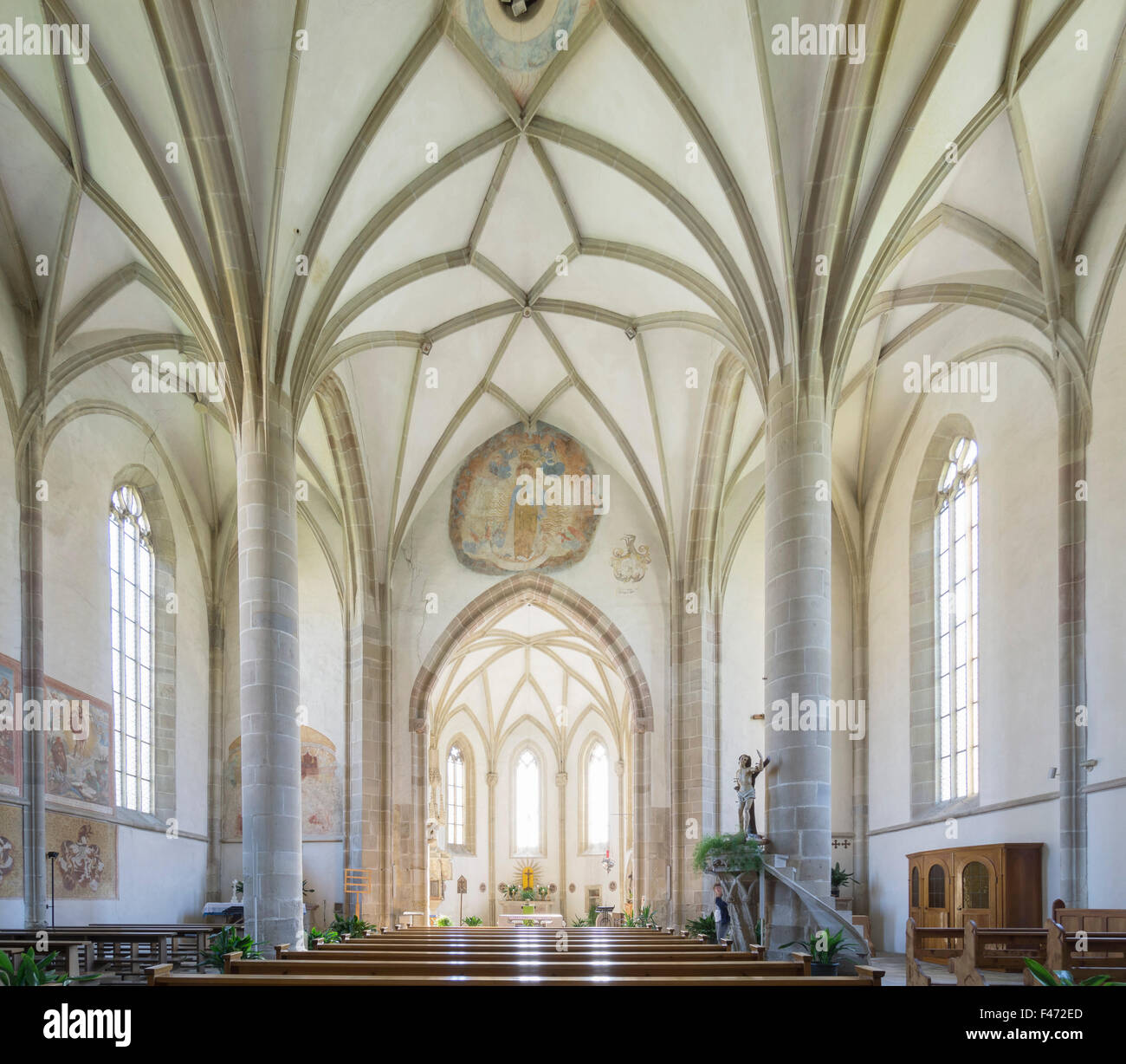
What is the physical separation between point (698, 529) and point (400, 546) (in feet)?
21.4

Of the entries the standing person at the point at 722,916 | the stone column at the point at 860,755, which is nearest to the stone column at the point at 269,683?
the standing person at the point at 722,916

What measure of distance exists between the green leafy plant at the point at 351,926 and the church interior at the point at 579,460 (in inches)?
7.0

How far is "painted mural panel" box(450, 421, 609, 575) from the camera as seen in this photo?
23.7m

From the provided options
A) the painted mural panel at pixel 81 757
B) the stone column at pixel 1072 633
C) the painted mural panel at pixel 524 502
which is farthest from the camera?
the painted mural panel at pixel 524 502

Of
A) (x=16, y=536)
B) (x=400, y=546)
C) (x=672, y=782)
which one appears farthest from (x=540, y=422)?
(x=16, y=536)

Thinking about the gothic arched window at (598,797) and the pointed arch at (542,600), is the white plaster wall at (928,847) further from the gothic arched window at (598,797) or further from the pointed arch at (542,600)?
the gothic arched window at (598,797)

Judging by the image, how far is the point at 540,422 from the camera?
78.5 ft

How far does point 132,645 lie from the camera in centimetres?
2006

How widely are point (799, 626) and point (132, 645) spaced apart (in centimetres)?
1338

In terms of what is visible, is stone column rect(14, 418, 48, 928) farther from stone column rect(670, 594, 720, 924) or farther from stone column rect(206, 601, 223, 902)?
stone column rect(670, 594, 720, 924)

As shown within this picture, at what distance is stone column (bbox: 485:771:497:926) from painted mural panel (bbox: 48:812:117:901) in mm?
21690

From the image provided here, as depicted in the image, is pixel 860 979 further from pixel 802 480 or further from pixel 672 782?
pixel 672 782

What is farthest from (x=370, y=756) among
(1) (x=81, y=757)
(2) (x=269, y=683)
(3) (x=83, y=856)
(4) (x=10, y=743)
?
(2) (x=269, y=683)

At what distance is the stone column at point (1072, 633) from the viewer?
13.0 meters
